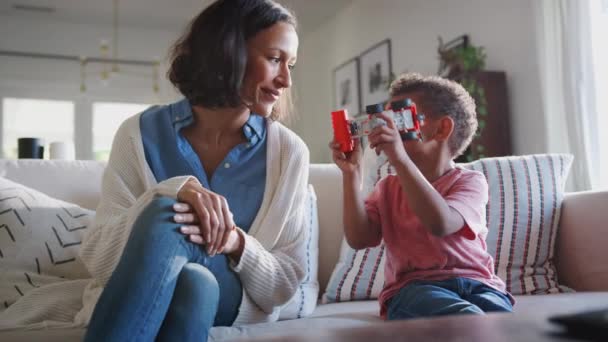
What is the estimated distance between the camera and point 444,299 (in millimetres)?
1021

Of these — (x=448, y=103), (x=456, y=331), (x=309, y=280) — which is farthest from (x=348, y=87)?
(x=456, y=331)

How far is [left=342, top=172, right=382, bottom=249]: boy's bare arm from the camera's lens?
120 cm

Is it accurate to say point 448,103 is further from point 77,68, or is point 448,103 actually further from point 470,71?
point 77,68

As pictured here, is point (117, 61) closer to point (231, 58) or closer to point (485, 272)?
point (231, 58)

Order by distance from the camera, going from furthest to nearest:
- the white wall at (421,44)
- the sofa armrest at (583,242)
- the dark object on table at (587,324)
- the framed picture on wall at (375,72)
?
the framed picture on wall at (375,72)
the white wall at (421,44)
the sofa armrest at (583,242)
the dark object on table at (587,324)

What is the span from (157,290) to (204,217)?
0.17m

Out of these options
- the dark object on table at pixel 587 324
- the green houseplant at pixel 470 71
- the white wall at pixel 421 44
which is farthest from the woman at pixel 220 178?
the white wall at pixel 421 44

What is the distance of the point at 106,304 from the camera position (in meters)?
0.83

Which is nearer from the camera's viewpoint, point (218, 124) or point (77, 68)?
point (218, 124)

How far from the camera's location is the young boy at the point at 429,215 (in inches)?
42.4

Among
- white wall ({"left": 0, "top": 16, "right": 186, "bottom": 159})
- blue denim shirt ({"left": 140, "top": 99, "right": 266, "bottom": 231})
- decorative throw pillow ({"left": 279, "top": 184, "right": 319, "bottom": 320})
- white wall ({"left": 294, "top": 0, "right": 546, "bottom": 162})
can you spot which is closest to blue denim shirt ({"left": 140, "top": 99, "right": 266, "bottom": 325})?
blue denim shirt ({"left": 140, "top": 99, "right": 266, "bottom": 231})

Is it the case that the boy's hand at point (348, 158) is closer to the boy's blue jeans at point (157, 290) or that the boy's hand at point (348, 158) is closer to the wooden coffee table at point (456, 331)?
the boy's blue jeans at point (157, 290)

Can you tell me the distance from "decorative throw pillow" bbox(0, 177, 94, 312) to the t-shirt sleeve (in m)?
0.86

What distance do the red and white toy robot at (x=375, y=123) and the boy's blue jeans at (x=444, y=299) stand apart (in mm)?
281
